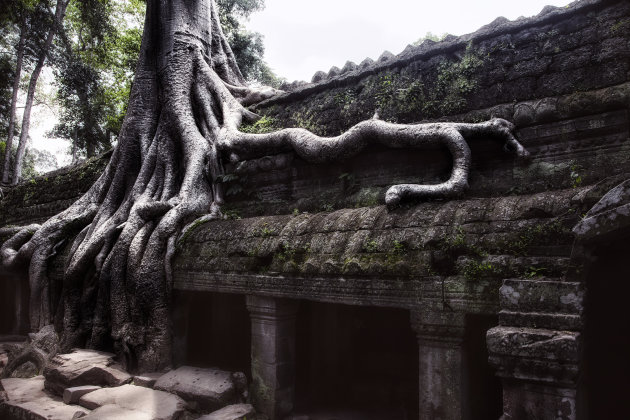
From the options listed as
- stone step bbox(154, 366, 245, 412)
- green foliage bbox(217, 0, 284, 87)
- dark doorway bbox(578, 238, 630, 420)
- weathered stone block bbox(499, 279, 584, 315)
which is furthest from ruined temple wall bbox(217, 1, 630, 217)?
green foliage bbox(217, 0, 284, 87)

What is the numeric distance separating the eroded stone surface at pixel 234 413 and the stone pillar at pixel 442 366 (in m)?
1.69

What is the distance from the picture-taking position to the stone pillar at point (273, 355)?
4160 millimetres

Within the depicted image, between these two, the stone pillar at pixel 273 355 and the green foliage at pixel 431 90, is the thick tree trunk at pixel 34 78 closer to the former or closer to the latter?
the green foliage at pixel 431 90

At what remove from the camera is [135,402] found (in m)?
4.28

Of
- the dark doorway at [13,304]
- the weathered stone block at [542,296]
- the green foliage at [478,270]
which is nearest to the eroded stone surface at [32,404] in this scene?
the dark doorway at [13,304]

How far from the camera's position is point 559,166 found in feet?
12.5

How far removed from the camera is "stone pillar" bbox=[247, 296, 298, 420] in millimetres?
4160

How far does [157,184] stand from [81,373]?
9.04ft

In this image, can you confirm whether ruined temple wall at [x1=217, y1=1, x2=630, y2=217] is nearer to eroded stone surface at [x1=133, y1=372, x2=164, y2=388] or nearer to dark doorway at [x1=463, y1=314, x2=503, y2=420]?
dark doorway at [x1=463, y1=314, x2=503, y2=420]

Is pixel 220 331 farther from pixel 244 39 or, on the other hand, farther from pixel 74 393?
pixel 244 39

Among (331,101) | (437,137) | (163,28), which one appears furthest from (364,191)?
(163,28)

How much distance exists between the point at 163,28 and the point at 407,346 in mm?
6530

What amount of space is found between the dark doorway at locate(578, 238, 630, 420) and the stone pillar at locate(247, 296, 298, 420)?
8.20 feet

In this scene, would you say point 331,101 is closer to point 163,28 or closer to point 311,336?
point 311,336
